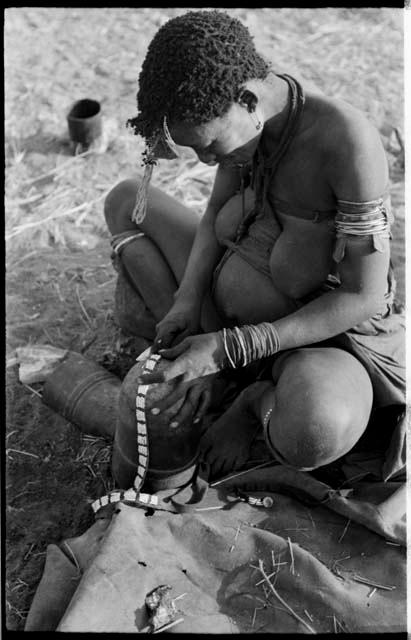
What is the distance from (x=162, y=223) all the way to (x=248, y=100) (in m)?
0.97

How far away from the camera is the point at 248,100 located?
6.79 ft

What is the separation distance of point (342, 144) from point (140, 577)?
4.86 feet

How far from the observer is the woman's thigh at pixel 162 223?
295 centimetres

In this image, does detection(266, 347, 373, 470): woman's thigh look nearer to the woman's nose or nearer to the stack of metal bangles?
the stack of metal bangles

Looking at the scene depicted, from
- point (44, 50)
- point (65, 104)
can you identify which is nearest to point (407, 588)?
point (65, 104)

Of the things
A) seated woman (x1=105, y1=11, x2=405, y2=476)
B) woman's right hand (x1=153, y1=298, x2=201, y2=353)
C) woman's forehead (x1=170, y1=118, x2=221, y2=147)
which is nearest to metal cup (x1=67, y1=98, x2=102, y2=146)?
seated woman (x1=105, y1=11, x2=405, y2=476)

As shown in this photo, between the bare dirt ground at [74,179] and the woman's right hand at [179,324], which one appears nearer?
the woman's right hand at [179,324]

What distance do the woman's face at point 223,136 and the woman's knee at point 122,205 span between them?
0.78 meters

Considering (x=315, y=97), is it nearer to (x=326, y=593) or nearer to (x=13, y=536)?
(x=326, y=593)

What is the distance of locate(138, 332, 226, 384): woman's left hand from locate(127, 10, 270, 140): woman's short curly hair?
72 centimetres

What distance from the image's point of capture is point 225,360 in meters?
2.35

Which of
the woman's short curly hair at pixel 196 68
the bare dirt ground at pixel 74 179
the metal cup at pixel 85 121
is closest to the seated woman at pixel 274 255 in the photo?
the woman's short curly hair at pixel 196 68

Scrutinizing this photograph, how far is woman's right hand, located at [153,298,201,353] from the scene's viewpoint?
261 centimetres

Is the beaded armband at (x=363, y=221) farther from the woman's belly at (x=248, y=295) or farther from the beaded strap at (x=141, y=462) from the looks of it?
the beaded strap at (x=141, y=462)
